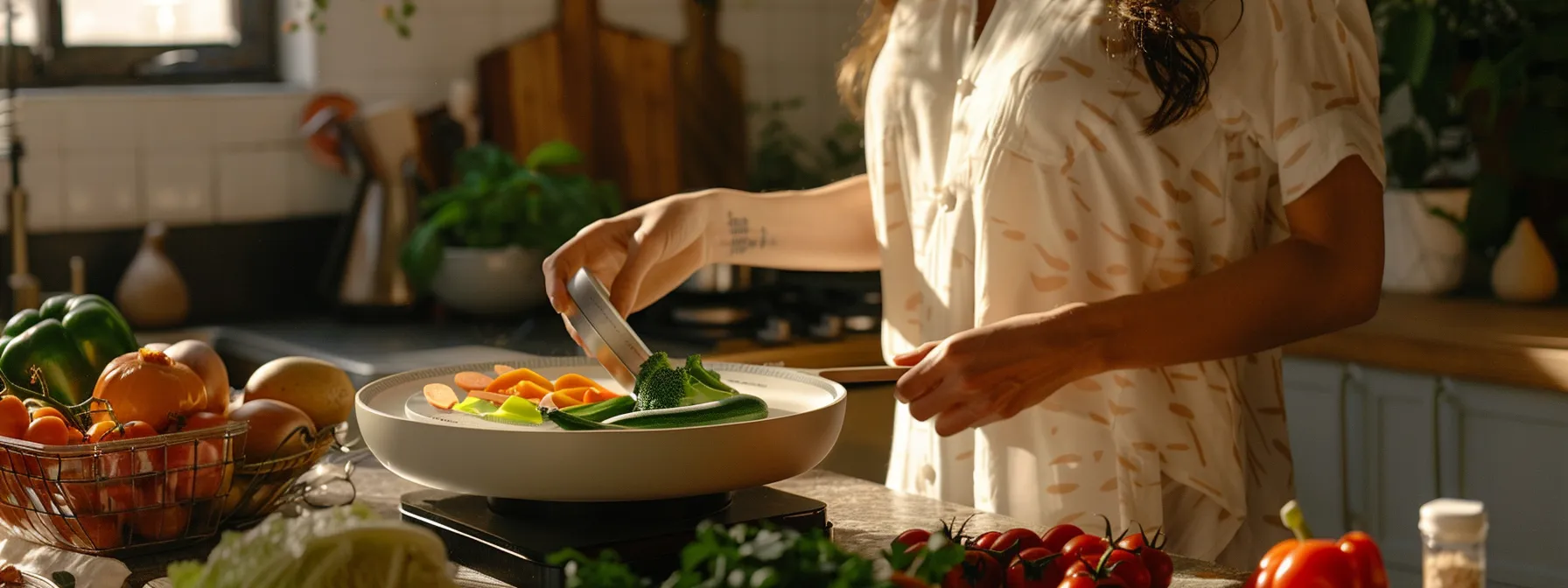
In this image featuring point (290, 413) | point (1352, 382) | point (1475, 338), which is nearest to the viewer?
point (290, 413)

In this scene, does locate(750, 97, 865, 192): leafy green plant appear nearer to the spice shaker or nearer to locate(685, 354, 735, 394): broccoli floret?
locate(685, 354, 735, 394): broccoli floret

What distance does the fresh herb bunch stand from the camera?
64 cm

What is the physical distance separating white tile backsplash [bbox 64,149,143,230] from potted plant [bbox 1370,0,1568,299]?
Result: 1.96 metres

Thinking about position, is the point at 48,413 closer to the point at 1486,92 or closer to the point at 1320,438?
the point at 1320,438

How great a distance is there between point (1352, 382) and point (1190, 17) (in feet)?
3.51

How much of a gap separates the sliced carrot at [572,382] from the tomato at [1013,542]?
379 millimetres

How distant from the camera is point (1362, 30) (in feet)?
4.09

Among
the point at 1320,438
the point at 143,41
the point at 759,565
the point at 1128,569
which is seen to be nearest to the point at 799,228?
the point at 1128,569

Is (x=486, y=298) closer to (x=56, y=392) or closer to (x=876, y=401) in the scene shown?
(x=876, y=401)

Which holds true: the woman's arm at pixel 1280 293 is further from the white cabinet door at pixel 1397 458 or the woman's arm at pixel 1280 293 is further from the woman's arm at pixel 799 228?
the white cabinet door at pixel 1397 458

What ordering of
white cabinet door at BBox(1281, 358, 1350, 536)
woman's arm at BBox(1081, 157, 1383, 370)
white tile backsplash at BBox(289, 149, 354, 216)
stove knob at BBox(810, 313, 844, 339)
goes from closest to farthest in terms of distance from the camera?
woman's arm at BBox(1081, 157, 1383, 370) → white cabinet door at BBox(1281, 358, 1350, 536) → stove knob at BBox(810, 313, 844, 339) → white tile backsplash at BBox(289, 149, 354, 216)

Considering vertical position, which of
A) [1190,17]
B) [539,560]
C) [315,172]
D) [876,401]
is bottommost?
[876,401]

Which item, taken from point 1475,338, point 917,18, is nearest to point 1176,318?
point 917,18

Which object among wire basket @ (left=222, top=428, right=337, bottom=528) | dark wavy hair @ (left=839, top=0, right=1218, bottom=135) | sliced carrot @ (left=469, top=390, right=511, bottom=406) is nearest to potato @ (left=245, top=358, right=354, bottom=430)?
wire basket @ (left=222, top=428, right=337, bottom=528)
